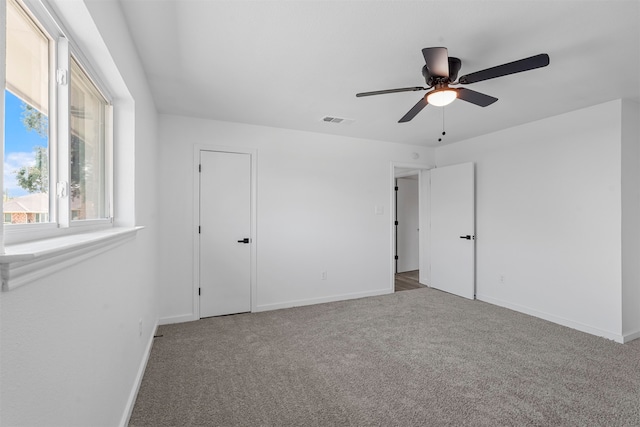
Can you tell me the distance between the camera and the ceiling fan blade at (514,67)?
182 centimetres

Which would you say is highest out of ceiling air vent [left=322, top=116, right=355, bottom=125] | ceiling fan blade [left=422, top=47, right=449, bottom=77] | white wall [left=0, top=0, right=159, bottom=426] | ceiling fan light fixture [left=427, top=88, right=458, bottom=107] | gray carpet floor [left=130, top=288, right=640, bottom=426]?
ceiling air vent [left=322, top=116, right=355, bottom=125]

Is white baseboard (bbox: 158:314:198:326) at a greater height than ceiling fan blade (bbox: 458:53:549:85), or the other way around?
ceiling fan blade (bbox: 458:53:549:85)

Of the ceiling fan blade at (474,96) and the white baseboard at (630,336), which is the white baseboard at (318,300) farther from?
the ceiling fan blade at (474,96)

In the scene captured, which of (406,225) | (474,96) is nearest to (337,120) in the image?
(474,96)

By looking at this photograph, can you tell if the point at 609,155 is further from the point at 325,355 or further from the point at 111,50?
the point at 111,50

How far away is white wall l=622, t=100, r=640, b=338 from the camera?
126 inches

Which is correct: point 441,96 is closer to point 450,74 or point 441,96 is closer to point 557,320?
point 450,74

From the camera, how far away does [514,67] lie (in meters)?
1.95

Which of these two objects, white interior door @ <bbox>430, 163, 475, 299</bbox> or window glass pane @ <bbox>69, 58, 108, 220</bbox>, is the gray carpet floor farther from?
window glass pane @ <bbox>69, 58, 108, 220</bbox>

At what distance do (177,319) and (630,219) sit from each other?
505 cm

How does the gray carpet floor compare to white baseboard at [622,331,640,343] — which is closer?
the gray carpet floor

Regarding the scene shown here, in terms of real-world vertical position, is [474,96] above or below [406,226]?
above

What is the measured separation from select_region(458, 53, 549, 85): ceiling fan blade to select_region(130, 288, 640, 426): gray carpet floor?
219cm

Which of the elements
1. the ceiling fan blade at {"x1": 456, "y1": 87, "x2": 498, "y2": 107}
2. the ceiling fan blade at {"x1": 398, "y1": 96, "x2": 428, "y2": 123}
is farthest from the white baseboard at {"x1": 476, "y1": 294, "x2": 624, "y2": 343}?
the ceiling fan blade at {"x1": 398, "y1": 96, "x2": 428, "y2": 123}
